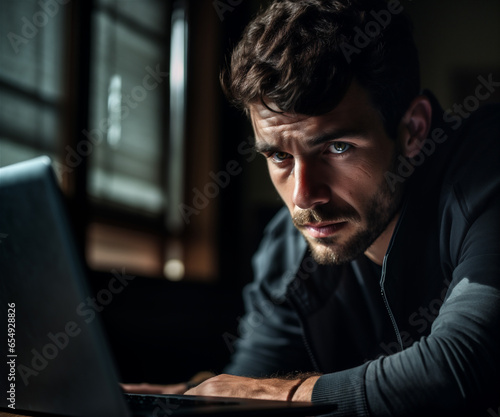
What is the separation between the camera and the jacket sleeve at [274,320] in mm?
1369

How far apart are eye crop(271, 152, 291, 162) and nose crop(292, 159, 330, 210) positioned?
5 centimetres

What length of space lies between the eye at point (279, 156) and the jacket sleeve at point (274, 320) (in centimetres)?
24

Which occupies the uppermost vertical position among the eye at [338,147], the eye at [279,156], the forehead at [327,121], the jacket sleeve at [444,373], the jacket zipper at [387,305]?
the forehead at [327,121]

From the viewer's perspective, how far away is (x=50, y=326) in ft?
2.08

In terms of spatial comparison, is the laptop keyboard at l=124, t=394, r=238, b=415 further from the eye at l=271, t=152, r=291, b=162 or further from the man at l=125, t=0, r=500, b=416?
the eye at l=271, t=152, r=291, b=162

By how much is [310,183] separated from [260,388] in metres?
0.43

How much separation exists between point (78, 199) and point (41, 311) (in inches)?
63.1

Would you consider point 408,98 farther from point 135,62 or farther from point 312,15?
point 135,62

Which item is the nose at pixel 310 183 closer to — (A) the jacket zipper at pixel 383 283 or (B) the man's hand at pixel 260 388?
(A) the jacket zipper at pixel 383 283

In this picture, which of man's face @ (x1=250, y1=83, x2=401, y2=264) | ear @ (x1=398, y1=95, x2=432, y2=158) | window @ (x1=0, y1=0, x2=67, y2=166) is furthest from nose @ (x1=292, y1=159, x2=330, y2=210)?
window @ (x1=0, y1=0, x2=67, y2=166)

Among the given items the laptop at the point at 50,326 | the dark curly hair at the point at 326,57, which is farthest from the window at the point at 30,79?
the laptop at the point at 50,326

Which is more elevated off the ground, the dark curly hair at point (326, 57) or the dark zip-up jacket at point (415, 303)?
the dark curly hair at point (326, 57)

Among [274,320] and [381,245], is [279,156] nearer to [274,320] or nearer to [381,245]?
[381,245]

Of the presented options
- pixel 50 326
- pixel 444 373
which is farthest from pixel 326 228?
pixel 50 326
